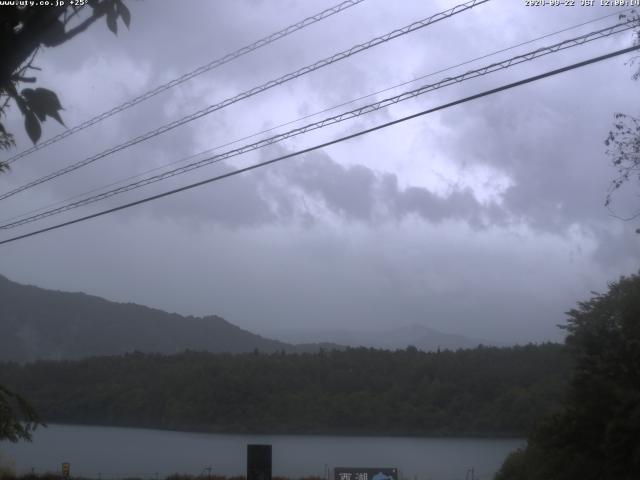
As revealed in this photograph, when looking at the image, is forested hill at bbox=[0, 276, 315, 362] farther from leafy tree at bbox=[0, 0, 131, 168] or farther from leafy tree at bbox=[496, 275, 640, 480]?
leafy tree at bbox=[0, 0, 131, 168]

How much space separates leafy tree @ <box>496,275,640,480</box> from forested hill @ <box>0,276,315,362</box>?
178ft

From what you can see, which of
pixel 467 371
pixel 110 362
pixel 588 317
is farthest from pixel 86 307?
pixel 588 317

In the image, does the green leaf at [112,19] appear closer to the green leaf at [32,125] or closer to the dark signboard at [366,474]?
the green leaf at [32,125]

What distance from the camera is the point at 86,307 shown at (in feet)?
262

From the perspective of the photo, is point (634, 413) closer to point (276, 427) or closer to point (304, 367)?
point (276, 427)

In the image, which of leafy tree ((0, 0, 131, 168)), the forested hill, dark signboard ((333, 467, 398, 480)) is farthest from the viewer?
the forested hill

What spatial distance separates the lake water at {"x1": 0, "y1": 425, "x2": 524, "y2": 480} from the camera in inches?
1081

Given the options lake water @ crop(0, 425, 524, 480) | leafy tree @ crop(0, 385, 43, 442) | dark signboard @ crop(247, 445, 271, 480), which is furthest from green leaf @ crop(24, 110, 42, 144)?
lake water @ crop(0, 425, 524, 480)

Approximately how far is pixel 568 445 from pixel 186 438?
2741 cm

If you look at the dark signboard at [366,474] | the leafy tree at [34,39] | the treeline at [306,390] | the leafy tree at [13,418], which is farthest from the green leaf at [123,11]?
the treeline at [306,390]

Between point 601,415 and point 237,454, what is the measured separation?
67.7 feet

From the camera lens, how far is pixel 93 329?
78.1m

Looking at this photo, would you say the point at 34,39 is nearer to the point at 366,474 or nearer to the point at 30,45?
the point at 30,45

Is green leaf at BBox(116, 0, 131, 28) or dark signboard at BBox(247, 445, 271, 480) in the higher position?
green leaf at BBox(116, 0, 131, 28)
